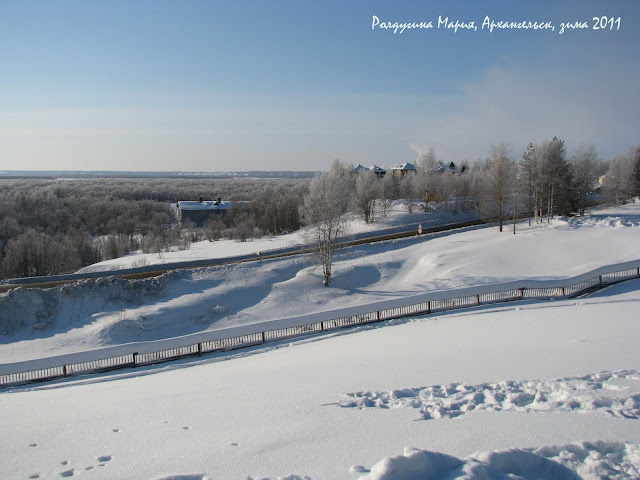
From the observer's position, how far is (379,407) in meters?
7.77

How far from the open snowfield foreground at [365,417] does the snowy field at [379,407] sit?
0.03m

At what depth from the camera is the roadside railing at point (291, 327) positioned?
15.9 m

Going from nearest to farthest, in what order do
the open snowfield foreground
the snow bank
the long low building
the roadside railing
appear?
1. the snow bank
2. the open snowfield foreground
3. the roadside railing
4. the long low building

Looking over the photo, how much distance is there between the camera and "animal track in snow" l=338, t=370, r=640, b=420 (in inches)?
279

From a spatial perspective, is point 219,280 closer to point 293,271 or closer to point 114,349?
point 293,271

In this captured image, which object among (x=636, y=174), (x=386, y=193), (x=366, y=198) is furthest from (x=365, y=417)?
(x=636, y=174)

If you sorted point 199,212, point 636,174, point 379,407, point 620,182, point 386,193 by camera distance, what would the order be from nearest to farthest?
→ point 379,407
point 636,174
point 620,182
point 386,193
point 199,212

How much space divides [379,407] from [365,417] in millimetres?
567

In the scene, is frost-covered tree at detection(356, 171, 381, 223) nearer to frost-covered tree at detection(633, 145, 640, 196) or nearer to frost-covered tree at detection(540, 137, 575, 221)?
frost-covered tree at detection(540, 137, 575, 221)

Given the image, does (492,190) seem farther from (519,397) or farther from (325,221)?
(519,397)

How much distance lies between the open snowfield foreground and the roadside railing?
2644mm

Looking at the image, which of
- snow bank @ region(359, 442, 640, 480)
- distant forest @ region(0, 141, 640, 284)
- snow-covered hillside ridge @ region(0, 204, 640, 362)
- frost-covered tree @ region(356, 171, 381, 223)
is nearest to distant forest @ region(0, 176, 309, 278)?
distant forest @ region(0, 141, 640, 284)

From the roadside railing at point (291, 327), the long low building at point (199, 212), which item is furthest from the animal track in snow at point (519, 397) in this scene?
the long low building at point (199, 212)

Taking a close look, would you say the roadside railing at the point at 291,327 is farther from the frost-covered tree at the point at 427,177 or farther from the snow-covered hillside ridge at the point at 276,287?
the frost-covered tree at the point at 427,177
